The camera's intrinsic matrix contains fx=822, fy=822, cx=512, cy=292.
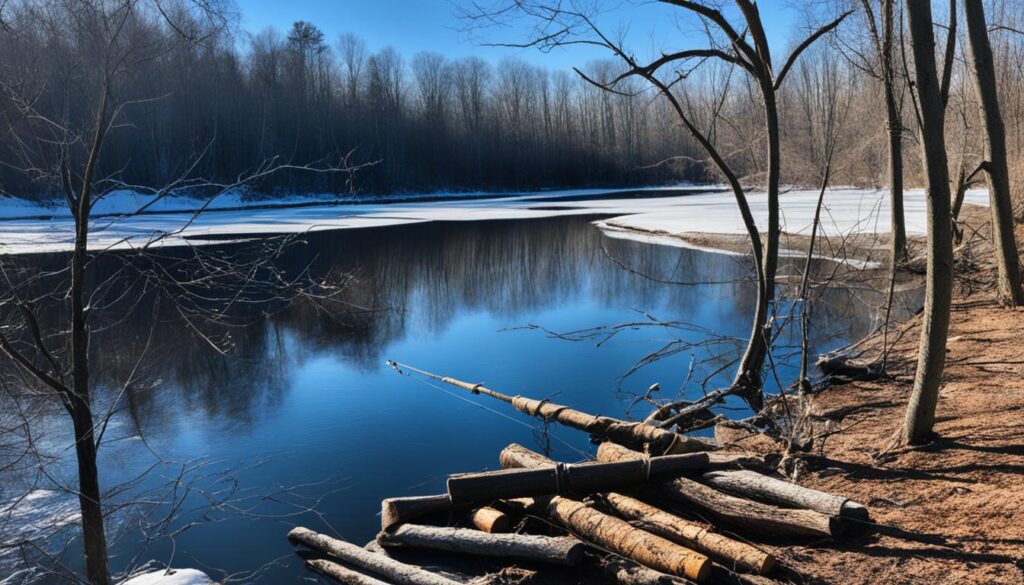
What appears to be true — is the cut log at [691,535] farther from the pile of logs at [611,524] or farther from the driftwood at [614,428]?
the driftwood at [614,428]

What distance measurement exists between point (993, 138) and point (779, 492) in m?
6.81

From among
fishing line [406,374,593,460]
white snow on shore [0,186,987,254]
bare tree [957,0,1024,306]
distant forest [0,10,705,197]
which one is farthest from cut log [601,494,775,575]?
distant forest [0,10,705,197]

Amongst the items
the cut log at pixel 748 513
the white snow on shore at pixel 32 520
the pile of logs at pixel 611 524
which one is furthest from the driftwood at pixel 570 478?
the white snow on shore at pixel 32 520

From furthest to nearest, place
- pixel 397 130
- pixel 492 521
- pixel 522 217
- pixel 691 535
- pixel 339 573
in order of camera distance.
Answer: pixel 397 130 → pixel 522 217 → pixel 339 573 → pixel 492 521 → pixel 691 535

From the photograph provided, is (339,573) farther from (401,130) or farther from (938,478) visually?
(401,130)

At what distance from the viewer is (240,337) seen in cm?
1309

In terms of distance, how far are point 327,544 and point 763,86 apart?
5.26 m

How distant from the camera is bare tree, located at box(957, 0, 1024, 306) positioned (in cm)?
912

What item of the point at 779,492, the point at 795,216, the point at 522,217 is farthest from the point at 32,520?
the point at 522,217

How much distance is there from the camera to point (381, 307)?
15609 millimetres

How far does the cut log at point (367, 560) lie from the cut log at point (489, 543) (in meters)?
0.17

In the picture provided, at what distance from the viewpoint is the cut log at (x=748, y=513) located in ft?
14.1

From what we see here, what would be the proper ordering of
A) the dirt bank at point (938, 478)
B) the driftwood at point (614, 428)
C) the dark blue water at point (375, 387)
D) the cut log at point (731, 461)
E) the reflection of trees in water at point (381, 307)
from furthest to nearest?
the reflection of trees in water at point (381, 307) → the dark blue water at point (375, 387) → the driftwood at point (614, 428) → the cut log at point (731, 461) → the dirt bank at point (938, 478)

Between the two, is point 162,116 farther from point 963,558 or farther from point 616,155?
point 963,558
